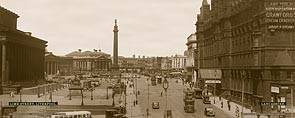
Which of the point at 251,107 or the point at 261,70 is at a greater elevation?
the point at 261,70

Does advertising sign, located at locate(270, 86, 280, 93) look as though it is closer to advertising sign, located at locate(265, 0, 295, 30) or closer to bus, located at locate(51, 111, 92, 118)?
advertising sign, located at locate(265, 0, 295, 30)

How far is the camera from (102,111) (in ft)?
229

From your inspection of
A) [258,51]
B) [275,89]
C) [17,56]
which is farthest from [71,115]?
[17,56]

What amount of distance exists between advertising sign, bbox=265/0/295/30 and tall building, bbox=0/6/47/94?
185 ft

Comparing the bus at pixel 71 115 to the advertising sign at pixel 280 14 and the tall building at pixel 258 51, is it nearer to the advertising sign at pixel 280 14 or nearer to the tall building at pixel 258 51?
the tall building at pixel 258 51

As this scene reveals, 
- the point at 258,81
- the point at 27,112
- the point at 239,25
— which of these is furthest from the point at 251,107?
the point at 27,112

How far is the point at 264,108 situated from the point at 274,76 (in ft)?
16.2

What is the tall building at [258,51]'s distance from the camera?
2783 inches

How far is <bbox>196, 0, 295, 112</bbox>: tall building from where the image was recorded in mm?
70688

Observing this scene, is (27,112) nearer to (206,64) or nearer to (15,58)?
(15,58)

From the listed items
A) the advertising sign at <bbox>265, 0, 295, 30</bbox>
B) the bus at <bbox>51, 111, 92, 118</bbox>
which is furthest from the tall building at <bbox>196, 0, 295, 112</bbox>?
the bus at <bbox>51, 111, 92, 118</bbox>

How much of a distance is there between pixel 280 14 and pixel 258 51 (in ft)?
28.4

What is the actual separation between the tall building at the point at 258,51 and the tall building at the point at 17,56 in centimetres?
4552

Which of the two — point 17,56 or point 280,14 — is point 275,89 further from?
point 17,56
